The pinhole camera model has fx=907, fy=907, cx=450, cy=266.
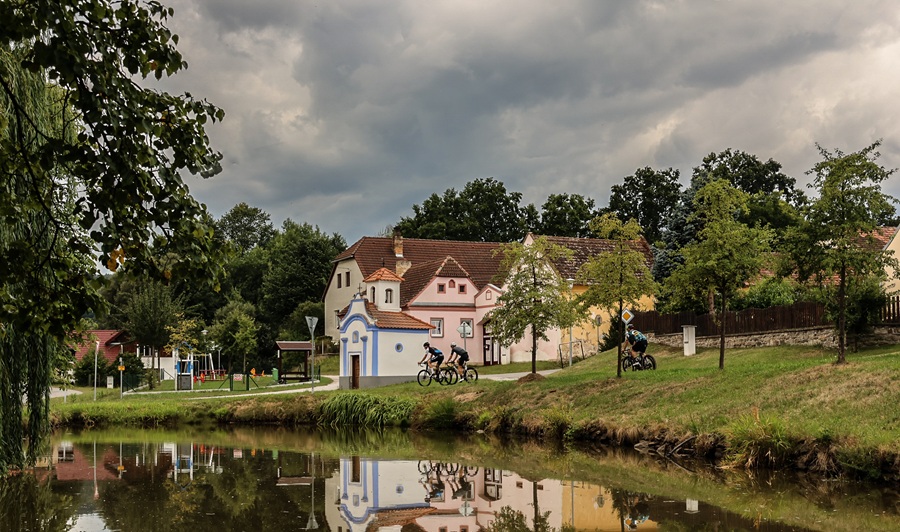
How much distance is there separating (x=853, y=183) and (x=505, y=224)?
194 ft

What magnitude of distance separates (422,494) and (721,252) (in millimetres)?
14310

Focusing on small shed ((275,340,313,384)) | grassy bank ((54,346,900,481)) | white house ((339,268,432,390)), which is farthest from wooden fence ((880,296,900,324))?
small shed ((275,340,313,384))

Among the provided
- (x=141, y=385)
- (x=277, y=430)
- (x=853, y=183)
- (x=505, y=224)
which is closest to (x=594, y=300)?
(x=853, y=183)

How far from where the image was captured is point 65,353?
23.1 metres

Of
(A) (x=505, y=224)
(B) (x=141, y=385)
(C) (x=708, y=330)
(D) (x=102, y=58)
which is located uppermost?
(A) (x=505, y=224)

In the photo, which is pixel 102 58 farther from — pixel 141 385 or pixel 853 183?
pixel 141 385

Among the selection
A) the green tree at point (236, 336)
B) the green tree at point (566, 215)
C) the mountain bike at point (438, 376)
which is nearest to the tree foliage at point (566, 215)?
the green tree at point (566, 215)

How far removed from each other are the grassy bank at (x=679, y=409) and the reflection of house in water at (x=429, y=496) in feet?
14.7

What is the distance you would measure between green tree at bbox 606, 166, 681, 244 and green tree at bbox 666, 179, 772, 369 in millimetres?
48549

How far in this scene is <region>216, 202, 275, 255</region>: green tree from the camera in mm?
99500

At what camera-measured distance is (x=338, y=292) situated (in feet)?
202

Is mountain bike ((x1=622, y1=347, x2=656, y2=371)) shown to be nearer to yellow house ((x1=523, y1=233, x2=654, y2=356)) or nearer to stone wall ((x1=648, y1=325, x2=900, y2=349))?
stone wall ((x1=648, y1=325, x2=900, y2=349))

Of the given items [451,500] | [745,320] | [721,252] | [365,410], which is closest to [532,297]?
[365,410]

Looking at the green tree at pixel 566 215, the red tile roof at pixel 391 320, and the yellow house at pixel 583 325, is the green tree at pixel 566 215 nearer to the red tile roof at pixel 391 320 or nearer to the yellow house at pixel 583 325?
the yellow house at pixel 583 325
